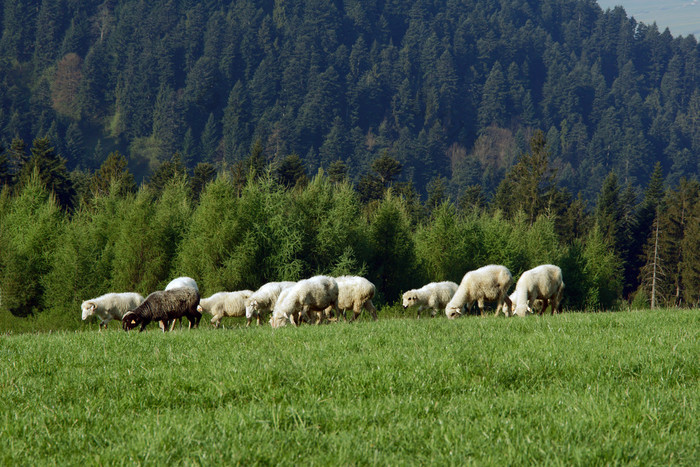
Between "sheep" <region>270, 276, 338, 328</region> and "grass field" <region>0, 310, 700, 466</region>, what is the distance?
24.2ft

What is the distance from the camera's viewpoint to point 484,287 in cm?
2081

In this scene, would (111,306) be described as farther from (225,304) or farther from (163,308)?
(163,308)

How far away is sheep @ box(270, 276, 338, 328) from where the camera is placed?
18.4 meters

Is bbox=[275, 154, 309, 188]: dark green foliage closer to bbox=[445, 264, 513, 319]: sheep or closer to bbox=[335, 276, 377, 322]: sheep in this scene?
bbox=[335, 276, 377, 322]: sheep

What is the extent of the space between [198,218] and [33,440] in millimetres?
36776

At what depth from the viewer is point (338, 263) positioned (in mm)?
41750

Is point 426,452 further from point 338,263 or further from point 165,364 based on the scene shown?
point 338,263

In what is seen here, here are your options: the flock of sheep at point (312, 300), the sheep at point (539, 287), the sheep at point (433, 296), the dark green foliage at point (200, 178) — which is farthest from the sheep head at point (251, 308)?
the dark green foliage at point (200, 178)

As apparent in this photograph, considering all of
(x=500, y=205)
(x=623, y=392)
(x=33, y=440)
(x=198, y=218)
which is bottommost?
(x=33, y=440)

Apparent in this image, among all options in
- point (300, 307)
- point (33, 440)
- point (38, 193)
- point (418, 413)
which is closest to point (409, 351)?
point (418, 413)

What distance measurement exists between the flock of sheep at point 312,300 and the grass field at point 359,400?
7.14 m

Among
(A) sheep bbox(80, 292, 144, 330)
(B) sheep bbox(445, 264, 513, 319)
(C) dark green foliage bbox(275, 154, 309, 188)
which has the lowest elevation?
(A) sheep bbox(80, 292, 144, 330)

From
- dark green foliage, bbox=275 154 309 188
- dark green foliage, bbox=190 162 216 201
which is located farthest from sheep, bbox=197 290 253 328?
dark green foliage, bbox=190 162 216 201

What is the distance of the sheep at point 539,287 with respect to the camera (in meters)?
19.8
